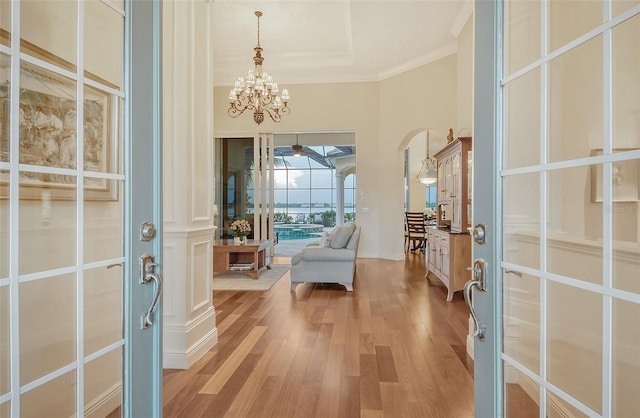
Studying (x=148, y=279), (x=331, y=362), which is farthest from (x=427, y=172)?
(x=148, y=279)

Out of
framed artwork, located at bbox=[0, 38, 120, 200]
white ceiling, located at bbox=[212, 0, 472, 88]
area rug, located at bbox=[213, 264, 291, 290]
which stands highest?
white ceiling, located at bbox=[212, 0, 472, 88]

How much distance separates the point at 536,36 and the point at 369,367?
2.28 metres

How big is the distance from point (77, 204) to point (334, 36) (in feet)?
19.9

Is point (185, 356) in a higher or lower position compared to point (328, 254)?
lower

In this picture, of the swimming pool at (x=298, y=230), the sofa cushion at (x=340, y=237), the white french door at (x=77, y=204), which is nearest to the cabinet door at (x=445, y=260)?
the sofa cushion at (x=340, y=237)

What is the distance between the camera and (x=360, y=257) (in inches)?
319

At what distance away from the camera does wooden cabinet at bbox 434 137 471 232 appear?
4.52 meters

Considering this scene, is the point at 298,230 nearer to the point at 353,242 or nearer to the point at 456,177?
the point at 353,242

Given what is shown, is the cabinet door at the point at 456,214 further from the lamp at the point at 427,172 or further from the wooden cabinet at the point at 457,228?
the lamp at the point at 427,172

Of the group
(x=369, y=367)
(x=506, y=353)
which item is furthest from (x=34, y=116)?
(x=369, y=367)

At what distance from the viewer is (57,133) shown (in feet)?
3.52

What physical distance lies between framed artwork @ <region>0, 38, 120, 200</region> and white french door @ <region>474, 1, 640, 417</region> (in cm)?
134

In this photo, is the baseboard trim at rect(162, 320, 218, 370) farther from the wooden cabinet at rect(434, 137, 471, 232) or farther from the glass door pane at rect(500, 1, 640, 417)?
the wooden cabinet at rect(434, 137, 471, 232)

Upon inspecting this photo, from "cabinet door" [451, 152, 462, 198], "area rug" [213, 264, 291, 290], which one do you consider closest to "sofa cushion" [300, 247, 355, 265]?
"area rug" [213, 264, 291, 290]
